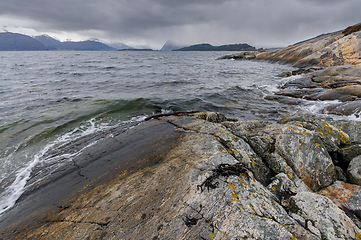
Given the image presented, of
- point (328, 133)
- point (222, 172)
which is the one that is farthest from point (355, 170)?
point (222, 172)

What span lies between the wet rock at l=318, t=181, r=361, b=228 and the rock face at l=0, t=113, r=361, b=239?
0.06ft

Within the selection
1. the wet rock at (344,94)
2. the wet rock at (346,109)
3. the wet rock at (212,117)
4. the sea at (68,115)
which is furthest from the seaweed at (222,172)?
the wet rock at (344,94)

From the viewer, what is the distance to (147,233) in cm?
278

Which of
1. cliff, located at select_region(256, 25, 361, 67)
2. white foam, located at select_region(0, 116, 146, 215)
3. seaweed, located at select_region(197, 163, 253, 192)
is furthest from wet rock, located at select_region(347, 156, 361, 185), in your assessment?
cliff, located at select_region(256, 25, 361, 67)

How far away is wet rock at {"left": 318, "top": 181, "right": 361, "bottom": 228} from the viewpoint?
354 centimetres

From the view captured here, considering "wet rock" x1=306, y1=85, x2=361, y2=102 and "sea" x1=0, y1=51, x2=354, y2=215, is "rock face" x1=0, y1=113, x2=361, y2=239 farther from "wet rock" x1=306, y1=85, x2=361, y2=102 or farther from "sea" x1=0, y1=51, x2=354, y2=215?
"wet rock" x1=306, y1=85, x2=361, y2=102

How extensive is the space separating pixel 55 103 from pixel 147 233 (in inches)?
609

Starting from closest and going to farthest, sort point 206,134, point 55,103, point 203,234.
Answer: point 203,234 < point 206,134 < point 55,103

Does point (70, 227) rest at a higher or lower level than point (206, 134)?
lower

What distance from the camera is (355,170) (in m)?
4.51

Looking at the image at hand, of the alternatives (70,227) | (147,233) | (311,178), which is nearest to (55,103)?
(70,227)

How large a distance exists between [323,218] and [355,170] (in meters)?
2.87

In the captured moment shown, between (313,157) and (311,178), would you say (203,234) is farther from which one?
(313,157)

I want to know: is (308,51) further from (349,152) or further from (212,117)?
(349,152)
